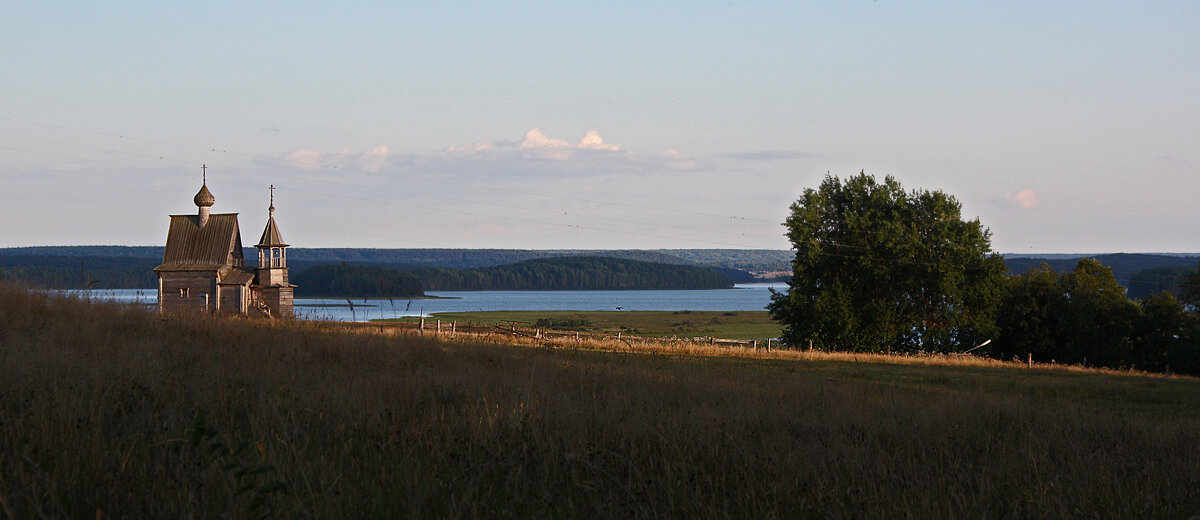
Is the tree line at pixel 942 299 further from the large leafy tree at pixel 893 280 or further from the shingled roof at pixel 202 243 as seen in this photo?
the shingled roof at pixel 202 243

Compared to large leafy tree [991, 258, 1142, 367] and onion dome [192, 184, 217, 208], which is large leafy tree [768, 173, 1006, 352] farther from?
onion dome [192, 184, 217, 208]

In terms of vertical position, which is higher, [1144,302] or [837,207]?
[837,207]

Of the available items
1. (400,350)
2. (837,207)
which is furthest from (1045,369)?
(400,350)

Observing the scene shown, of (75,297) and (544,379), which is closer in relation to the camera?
(544,379)

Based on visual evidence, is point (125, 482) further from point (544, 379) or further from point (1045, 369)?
point (1045, 369)

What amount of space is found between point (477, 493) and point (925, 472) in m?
3.66

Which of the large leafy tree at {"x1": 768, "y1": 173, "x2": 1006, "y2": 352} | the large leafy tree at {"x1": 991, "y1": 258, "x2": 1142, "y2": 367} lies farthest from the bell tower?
the large leafy tree at {"x1": 991, "y1": 258, "x2": 1142, "y2": 367}

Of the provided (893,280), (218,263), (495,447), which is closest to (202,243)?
(218,263)

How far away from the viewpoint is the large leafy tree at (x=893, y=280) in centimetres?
5328

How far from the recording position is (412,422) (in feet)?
23.9

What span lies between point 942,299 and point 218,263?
167ft

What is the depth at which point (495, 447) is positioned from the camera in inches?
257

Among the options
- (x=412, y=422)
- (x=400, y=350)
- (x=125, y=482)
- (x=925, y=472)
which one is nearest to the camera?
(x=125, y=482)

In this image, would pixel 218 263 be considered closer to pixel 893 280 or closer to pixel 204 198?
pixel 204 198
